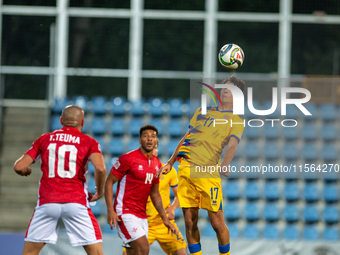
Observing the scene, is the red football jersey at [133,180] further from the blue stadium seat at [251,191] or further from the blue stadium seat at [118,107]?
the blue stadium seat at [118,107]

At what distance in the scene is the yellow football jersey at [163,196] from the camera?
5934 mm

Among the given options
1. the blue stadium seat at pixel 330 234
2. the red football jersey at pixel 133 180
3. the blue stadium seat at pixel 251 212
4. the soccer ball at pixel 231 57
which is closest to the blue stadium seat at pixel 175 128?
the blue stadium seat at pixel 251 212

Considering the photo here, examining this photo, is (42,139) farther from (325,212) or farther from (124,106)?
(325,212)

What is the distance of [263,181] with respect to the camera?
32.7ft

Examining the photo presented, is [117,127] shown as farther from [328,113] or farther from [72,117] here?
[72,117]

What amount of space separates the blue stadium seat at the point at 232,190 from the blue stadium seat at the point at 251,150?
2.28 feet

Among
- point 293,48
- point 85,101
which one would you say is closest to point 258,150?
point 293,48

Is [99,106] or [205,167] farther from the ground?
[99,106]

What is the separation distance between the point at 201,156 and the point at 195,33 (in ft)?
21.8

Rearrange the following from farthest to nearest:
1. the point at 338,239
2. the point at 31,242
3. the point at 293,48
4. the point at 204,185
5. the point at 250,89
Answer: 1. the point at 293,48
2. the point at 250,89
3. the point at 338,239
4. the point at 204,185
5. the point at 31,242

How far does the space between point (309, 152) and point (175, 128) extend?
113 inches

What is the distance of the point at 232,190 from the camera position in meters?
9.70

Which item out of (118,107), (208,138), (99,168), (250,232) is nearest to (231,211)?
(250,232)

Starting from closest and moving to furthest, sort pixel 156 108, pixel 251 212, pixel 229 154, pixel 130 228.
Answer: pixel 229 154 → pixel 130 228 → pixel 251 212 → pixel 156 108
